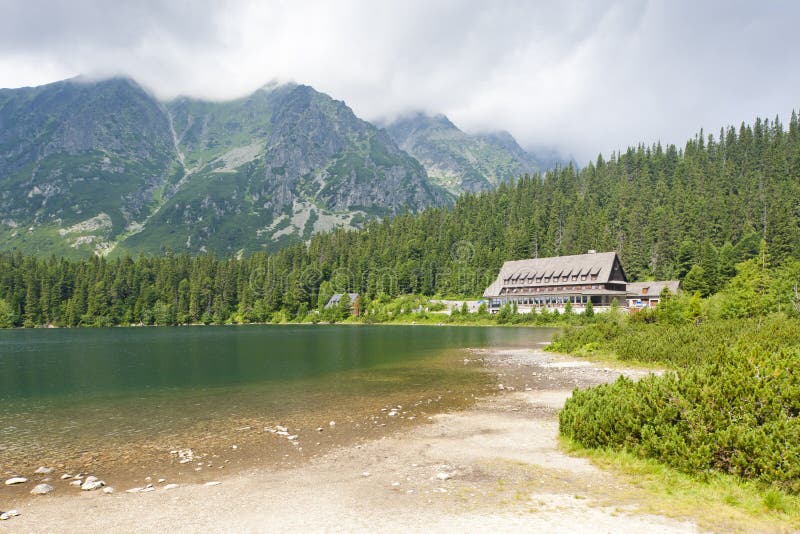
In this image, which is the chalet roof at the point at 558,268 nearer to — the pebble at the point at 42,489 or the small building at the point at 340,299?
the small building at the point at 340,299

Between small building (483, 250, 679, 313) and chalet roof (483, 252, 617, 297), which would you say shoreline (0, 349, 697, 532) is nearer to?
small building (483, 250, 679, 313)

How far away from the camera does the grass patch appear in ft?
34.8

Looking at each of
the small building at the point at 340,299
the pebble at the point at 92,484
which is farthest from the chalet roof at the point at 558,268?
the pebble at the point at 92,484

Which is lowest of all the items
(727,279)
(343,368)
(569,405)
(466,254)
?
(343,368)

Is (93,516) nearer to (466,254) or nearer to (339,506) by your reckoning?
(339,506)

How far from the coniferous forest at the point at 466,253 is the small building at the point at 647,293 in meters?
18.1

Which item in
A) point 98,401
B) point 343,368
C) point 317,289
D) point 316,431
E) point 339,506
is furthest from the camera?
point 317,289

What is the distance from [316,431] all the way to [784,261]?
126m

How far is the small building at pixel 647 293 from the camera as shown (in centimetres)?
10791

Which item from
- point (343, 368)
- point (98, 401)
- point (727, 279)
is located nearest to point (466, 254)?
point (727, 279)

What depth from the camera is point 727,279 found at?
10562 cm

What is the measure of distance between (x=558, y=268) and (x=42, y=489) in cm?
12463

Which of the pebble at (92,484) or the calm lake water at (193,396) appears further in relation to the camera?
the calm lake water at (193,396)

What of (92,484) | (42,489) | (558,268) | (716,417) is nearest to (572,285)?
(558,268)
